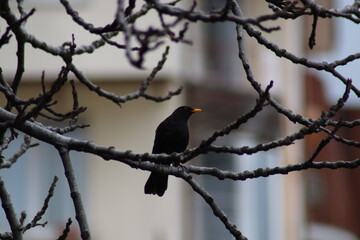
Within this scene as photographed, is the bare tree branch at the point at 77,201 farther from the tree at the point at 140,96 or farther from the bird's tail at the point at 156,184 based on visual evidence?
the bird's tail at the point at 156,184

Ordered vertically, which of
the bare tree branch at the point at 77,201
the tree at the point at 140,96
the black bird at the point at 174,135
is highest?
the black bird at the point at 174,135

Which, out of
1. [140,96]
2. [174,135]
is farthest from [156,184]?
[140,96]

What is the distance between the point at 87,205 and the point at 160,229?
1.18 m

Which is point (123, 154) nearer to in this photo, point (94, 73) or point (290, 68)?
point (94, 73)

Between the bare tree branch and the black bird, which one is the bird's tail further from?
the bare tree branch

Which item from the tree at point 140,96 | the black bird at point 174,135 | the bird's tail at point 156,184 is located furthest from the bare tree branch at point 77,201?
the black bird at point 174,135

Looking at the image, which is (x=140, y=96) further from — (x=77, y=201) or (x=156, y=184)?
(x=156, y=184)

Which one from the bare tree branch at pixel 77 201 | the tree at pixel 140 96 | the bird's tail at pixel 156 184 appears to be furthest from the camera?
the bird's tail at pixel 156 184

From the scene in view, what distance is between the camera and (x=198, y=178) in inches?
610

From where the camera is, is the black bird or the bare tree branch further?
the black bird

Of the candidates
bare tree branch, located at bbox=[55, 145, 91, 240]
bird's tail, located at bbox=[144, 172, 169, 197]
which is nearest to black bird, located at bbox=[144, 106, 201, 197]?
bird's tail, located at bbox=[144, 172, 169, 197]

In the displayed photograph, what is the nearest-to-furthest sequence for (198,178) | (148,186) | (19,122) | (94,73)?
(19,122), (148,186), (94,73), (198,178)

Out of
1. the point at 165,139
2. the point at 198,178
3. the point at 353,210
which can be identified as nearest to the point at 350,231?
the point at 353,210

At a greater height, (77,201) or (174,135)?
(174,135)
